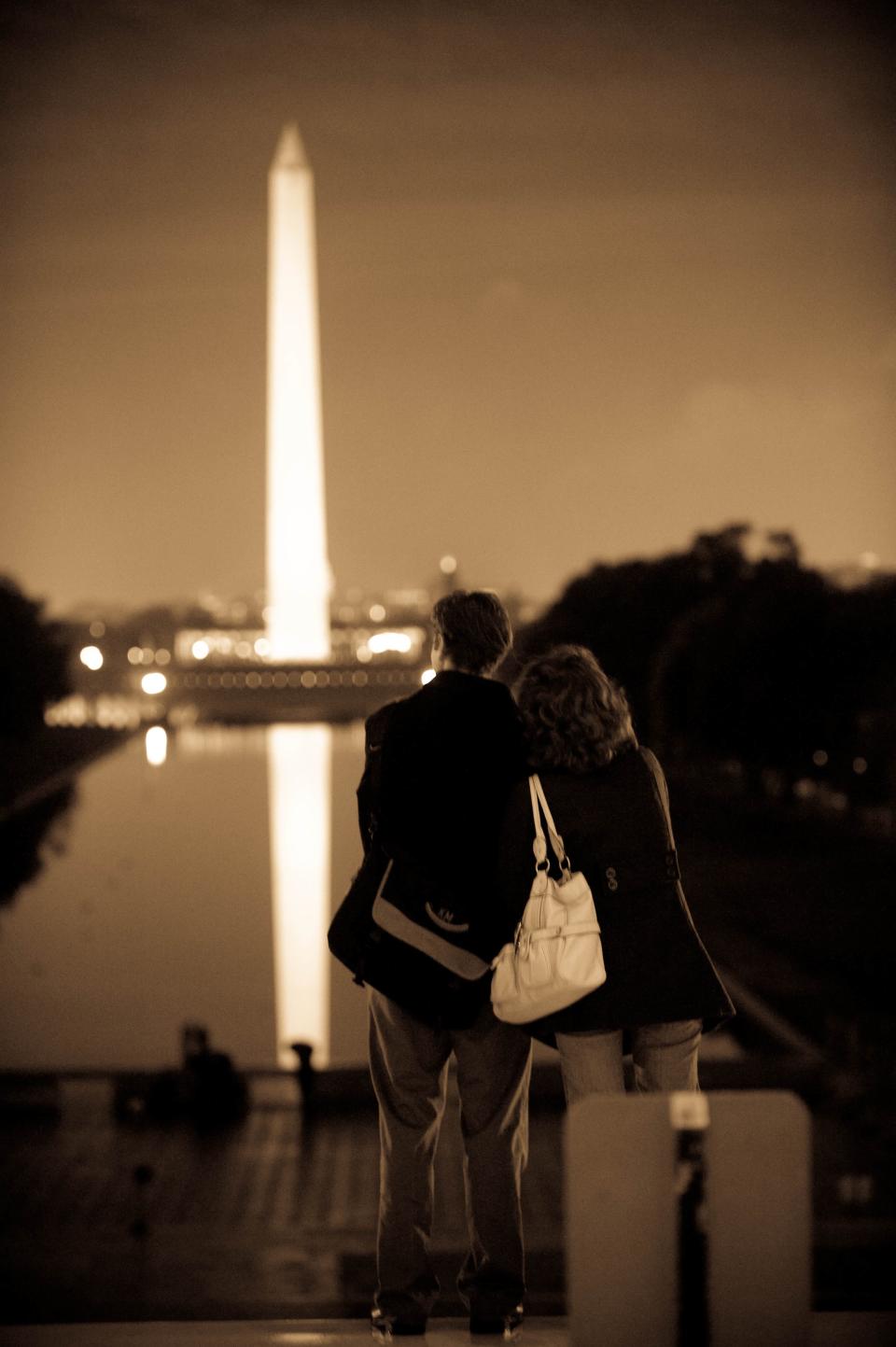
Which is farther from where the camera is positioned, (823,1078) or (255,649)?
(255,649)

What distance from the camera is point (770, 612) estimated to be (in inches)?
1427

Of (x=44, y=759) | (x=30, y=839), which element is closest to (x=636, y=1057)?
(x=30, y=839)

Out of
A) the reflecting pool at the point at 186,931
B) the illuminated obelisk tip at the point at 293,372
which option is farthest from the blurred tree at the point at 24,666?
the illuminated obelisk tip at the point at 293,372

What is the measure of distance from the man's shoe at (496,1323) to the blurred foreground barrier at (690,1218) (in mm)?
1117

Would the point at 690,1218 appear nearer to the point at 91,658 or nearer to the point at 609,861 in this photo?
the point at 609,861

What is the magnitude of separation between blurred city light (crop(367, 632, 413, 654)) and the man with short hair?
336 feet

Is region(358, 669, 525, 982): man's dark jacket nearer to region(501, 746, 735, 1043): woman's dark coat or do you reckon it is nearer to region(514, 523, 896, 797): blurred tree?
region(501, 746, 735, 1043): woman's dark coat

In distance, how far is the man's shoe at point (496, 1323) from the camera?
141 inches

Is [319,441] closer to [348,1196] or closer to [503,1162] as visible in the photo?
[348,1196]

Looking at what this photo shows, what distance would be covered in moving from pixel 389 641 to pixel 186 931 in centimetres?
8919

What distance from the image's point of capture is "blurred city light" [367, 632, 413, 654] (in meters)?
108

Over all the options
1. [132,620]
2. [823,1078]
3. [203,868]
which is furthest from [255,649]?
[823,1078]

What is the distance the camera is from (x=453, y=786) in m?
3.62

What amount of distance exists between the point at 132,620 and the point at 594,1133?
363 feet
